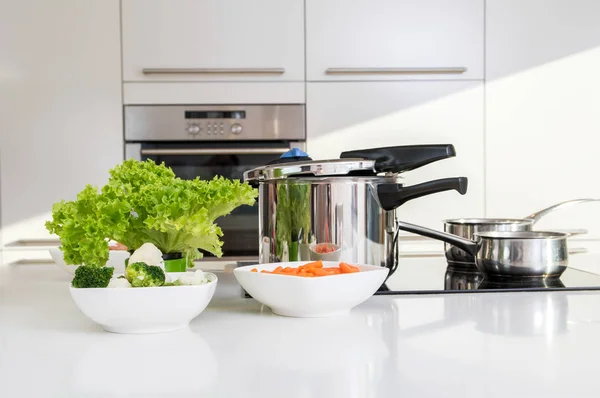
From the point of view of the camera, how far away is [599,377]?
59cm

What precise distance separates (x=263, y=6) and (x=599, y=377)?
2183 millimetres

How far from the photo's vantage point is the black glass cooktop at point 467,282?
1063 millimetres

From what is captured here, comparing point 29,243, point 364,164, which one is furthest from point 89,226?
point 29,243

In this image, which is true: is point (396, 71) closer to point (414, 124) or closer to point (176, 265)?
point (414, 124)

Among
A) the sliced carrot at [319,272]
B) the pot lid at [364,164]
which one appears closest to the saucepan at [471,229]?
the pot lid at [364,164]

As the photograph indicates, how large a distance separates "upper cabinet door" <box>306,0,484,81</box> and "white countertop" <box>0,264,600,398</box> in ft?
5.59

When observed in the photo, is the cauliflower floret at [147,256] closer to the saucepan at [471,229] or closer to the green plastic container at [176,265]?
the green plastic container at [176,265]

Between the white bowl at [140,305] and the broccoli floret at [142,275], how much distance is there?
0.05ft

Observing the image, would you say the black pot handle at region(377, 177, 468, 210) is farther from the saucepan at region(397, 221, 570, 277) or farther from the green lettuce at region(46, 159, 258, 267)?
the green lettuce at region(46, 159, 258, 267)

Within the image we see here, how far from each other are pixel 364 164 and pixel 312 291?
11.3 inches

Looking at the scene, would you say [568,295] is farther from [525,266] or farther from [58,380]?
[58,380]

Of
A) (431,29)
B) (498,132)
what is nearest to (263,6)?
(431,29)

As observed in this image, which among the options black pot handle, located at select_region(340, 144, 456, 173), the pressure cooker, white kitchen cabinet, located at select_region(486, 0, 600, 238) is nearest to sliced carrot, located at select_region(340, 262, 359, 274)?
the pressure cooker

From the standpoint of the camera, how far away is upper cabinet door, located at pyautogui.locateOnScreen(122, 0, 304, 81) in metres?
2.51
